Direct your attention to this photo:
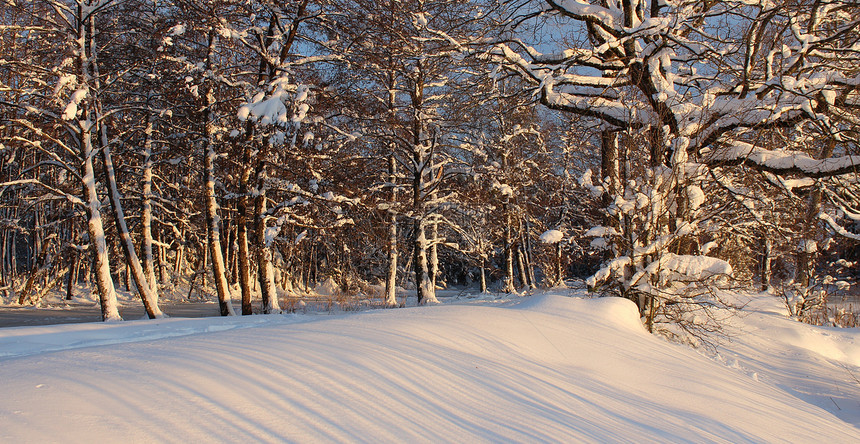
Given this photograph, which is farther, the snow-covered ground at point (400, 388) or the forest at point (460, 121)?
the forest at point (460, 121)

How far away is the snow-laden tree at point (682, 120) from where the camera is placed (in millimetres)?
6312

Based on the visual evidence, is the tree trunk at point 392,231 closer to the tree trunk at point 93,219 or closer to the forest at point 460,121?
the forest at point 460,121

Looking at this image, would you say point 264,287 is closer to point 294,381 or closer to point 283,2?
point 283,2

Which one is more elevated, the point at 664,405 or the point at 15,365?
the point at 15,365

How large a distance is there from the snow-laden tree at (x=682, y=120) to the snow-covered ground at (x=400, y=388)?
5.51 ft

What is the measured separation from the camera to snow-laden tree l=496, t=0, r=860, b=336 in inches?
249

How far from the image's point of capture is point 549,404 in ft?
9.47

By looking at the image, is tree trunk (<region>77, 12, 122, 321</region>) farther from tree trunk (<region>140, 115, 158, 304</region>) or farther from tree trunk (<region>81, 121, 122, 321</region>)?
tree trunk (<region>140, 115, 158, 304</region>)

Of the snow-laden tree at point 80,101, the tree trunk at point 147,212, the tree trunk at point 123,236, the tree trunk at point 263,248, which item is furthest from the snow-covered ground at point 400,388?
the tree trunk at point 147,212

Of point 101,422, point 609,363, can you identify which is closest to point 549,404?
point 609,363

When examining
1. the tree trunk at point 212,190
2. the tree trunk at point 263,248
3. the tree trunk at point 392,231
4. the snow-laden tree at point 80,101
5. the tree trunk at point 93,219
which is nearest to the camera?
the snow-laden tree at point 80,101

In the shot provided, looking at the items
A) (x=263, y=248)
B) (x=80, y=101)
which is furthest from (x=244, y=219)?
(x=80, y=101)

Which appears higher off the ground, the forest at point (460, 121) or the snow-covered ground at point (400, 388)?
the forest at point (460, 121)

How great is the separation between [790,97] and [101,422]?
307 inches
